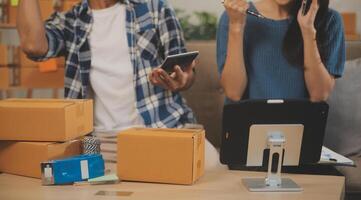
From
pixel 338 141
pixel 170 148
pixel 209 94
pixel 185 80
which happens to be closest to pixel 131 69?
pixel 185 80

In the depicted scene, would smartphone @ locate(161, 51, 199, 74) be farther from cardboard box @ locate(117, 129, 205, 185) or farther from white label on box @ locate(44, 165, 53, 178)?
white label on box @ locate(44, 165, 53, 178)

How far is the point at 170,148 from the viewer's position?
4.46 ft

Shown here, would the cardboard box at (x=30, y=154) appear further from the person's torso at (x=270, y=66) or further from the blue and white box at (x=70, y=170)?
the person's torso at (x=270, y=66)

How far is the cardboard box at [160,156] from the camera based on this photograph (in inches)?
53.4

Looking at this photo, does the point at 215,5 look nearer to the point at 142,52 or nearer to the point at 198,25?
the point at 198,25

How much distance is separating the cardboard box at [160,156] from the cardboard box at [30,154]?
0.57 ft

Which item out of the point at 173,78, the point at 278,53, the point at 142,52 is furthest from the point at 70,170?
the point at 278,53

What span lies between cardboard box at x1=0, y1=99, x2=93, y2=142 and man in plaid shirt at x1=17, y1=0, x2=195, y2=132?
0.50m

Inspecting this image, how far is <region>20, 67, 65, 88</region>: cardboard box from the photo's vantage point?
2.90 meters

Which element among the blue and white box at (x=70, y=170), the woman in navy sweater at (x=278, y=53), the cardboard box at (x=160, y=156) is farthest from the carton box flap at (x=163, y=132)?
the woman in navy sweater at (x=278, y=53)

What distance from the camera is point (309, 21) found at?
1.80 m

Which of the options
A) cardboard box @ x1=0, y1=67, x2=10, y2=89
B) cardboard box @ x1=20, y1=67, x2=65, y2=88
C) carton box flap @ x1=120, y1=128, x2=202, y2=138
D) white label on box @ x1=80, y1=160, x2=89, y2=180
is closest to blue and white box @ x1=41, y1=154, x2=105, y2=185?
white label on box @ x1=80, y1=160, x2=89, y2=180

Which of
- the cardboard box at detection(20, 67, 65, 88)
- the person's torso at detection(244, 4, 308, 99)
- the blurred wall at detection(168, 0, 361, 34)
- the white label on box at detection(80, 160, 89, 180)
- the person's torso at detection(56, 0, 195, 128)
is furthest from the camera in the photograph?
the cardboard box at detection(20, 67, 65, 88)

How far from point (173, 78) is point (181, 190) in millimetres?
659
